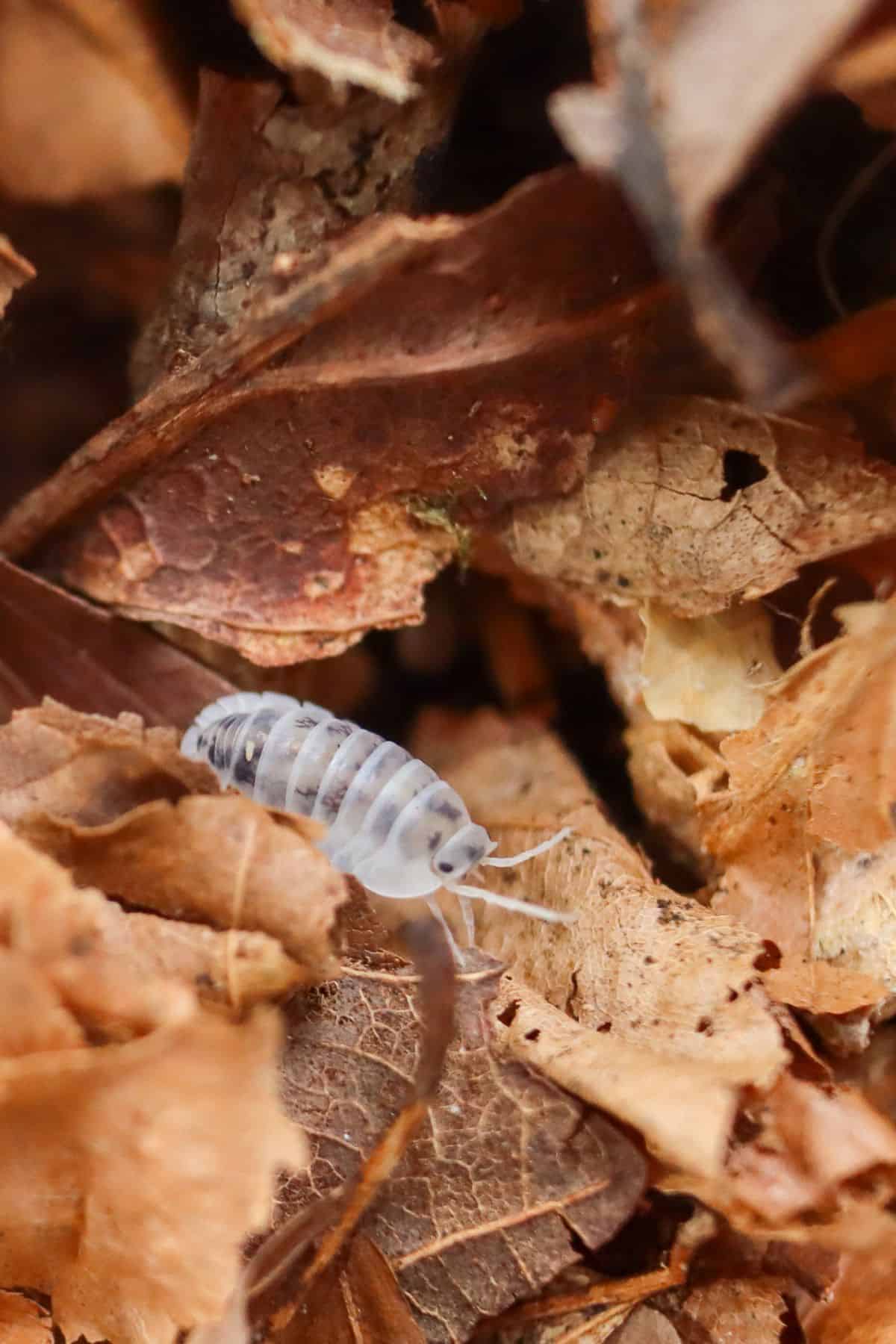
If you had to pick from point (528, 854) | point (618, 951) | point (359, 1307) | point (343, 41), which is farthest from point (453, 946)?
point (343, 41)

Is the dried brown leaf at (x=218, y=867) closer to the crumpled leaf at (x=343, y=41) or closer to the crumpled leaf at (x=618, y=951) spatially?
the crumpled leaf at (x=618, y=951)

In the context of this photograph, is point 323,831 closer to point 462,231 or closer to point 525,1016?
point 525,1016

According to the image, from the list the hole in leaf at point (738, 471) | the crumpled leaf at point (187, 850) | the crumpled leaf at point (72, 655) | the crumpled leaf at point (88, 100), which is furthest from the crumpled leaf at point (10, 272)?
the hole in leaf at point (738, 471)

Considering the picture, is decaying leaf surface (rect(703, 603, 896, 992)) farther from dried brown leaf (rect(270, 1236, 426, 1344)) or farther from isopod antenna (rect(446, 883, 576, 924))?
dried brown leaf (rect(270, 1236, 426, 1344))

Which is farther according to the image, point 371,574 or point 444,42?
point 371,574

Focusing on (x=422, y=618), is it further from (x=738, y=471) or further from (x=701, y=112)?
(x=701, y=112)

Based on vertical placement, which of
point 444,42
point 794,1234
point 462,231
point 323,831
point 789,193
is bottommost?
point 794,1234

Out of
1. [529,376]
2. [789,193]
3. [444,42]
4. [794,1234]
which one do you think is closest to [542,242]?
[529,376]
